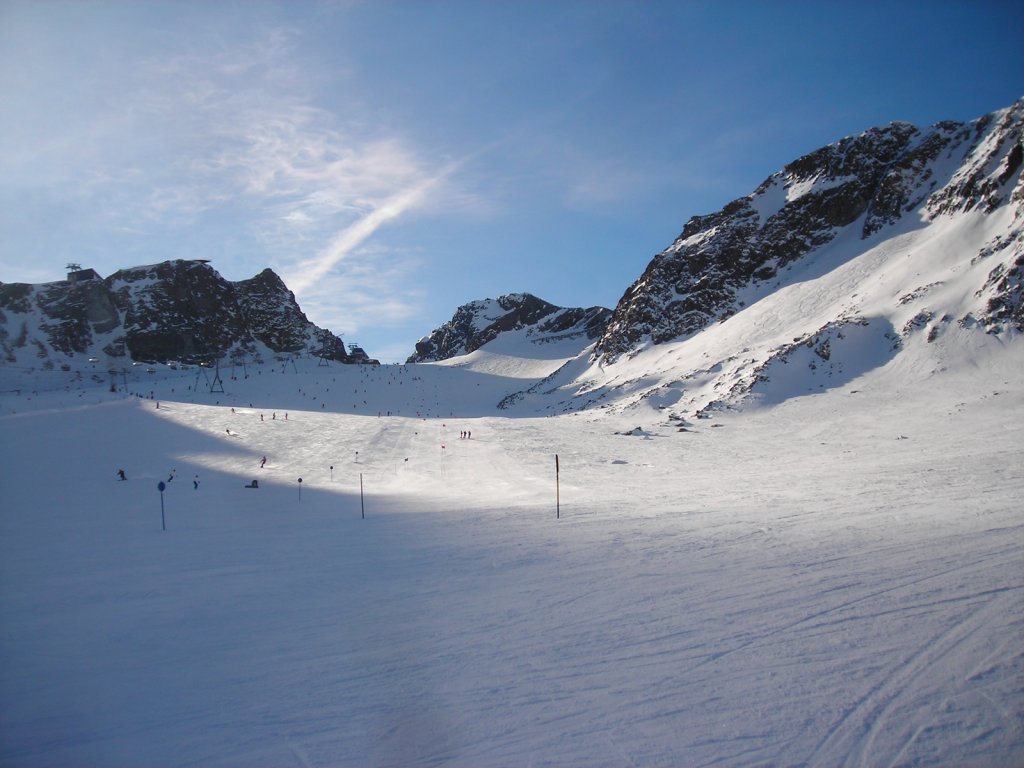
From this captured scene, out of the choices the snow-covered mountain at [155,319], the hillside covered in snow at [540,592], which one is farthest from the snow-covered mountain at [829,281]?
the snow-covered mountain at [155,319]

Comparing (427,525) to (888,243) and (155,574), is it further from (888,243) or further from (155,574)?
(888,243)

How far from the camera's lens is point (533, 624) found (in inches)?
293

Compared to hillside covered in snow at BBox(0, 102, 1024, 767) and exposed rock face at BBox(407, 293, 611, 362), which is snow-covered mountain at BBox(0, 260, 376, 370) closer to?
exposed rock face at BBox(407, 293, 611, 362)

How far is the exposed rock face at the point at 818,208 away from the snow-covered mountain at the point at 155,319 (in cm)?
7807

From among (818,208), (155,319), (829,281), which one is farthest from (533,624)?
(155,319)

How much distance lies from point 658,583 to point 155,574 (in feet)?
31.1

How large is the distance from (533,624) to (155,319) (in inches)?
5064

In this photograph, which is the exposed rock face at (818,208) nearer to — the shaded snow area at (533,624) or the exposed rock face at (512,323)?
the exposed rock face at (512,323)

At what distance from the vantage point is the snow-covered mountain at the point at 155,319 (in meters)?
101

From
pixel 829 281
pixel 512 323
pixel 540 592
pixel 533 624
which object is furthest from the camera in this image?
pixel 512 323

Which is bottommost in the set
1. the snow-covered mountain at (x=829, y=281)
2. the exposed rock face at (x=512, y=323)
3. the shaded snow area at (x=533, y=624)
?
the shaded snow area at (x=533, y=624)

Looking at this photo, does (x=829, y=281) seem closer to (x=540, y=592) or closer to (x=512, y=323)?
(x=540, y=592)

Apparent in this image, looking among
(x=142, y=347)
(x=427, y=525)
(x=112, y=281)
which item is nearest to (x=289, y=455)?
(x=427, y=525)

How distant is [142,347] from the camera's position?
10612 cm
